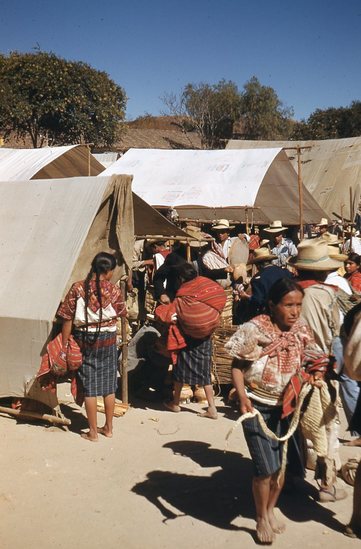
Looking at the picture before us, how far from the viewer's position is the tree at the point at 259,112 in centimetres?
4000

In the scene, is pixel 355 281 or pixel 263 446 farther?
pixel 355 281

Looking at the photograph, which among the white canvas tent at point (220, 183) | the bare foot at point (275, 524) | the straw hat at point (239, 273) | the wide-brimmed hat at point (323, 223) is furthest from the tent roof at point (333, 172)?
the bare foot at point (275, 524)

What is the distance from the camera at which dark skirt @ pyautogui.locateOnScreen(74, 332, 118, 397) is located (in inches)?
196

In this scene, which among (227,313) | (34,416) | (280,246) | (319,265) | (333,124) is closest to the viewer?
(319,265)

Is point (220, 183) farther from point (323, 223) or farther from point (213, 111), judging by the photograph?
point (213, 111)

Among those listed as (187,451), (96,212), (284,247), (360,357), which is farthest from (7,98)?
(360,357)

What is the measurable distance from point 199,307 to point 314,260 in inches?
60.4

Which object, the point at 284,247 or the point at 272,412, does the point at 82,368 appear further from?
the point at 284,247

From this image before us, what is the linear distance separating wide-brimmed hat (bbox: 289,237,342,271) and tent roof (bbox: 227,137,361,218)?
13.2m

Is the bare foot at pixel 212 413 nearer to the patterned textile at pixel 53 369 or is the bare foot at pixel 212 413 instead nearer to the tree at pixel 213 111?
the patterned textile at pixel 53 369

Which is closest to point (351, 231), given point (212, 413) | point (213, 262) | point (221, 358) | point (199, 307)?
point (213, 262)

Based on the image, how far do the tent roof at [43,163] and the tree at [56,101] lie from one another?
12.4m

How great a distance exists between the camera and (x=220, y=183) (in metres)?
13.3

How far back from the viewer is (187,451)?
490cm
